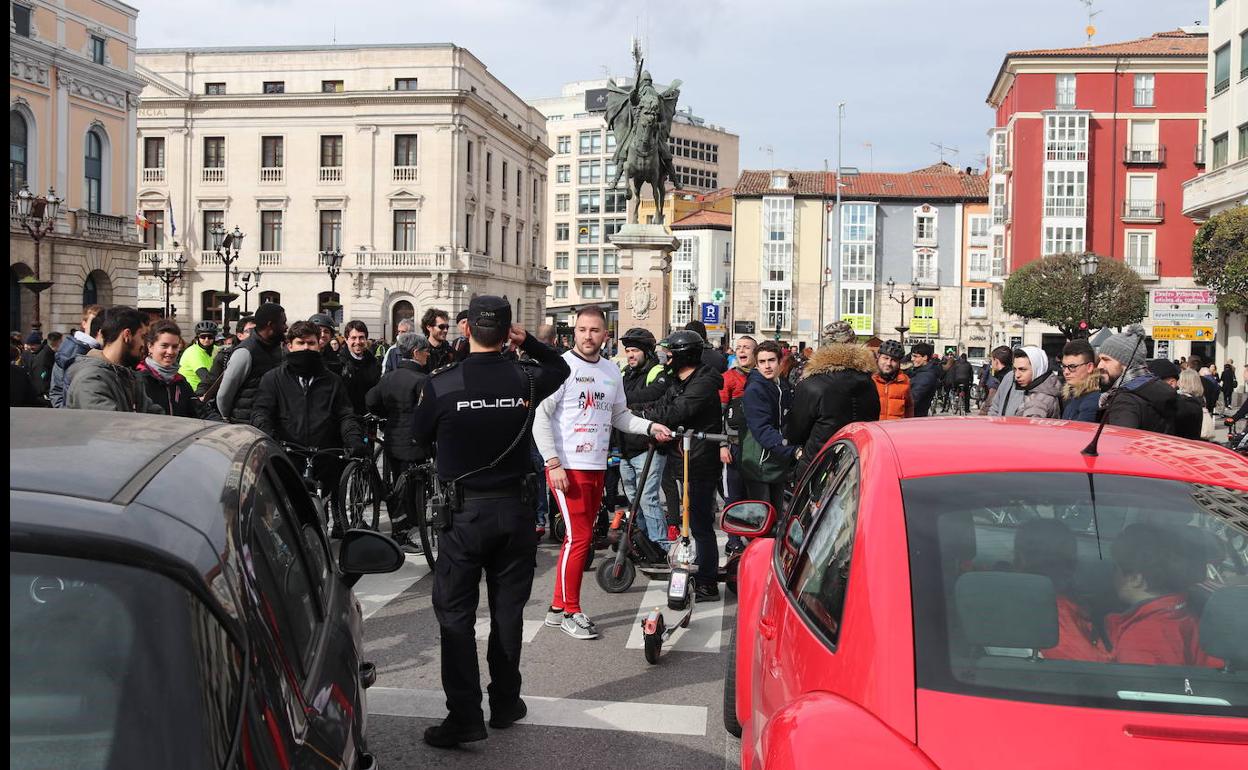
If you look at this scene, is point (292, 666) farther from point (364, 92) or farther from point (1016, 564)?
point (364, 92)

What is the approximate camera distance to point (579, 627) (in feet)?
22.7

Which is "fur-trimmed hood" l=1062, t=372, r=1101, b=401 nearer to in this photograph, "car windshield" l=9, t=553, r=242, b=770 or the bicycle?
the bicycle

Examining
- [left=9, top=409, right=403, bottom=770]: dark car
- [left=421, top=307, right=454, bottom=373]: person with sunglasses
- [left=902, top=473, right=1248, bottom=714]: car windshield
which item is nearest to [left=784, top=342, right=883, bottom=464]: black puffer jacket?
[left=421, top=307, right=454, bottom=373]: person with sunglasses

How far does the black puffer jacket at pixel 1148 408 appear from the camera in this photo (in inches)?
265

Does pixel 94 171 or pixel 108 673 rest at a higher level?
pixel 94 171

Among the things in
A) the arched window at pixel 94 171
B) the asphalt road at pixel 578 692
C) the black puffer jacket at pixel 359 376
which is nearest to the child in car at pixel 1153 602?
the asphalt road at pixel 578 692

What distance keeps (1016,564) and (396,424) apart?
24.9ft

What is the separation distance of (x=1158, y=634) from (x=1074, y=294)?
51.4 metres

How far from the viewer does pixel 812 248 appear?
82.7m

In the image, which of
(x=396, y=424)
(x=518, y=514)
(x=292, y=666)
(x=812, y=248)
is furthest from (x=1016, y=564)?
(x=812, y=248)

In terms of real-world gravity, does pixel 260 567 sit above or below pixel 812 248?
below

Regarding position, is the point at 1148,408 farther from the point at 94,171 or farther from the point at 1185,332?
the point at 94,171

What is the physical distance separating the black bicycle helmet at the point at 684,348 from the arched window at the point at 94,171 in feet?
153

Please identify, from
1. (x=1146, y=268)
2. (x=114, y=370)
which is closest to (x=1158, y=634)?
(x=114, y=370)
